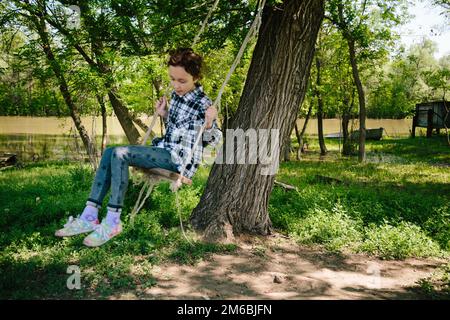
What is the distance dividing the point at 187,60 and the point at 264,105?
2.21m

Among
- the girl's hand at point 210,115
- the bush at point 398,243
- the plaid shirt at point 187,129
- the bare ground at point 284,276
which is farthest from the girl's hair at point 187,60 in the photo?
the bush at point 398,243

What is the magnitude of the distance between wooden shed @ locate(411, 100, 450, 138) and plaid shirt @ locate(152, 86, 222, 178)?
74.6ft

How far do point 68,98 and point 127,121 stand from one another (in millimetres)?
1564

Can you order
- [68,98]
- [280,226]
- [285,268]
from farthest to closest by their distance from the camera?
[68,98] → [280,226] → [285,268]

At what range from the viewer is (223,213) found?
5.81 m

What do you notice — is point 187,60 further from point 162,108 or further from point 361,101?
point 361,101

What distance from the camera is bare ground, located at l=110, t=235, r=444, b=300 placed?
440 cm

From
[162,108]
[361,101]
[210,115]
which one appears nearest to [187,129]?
[210,115]

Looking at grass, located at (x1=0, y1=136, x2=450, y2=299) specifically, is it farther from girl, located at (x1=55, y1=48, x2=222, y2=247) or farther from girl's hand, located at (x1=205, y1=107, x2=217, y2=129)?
girl's hand, located at (x1=205, y1=107, x2=217, y2=129)

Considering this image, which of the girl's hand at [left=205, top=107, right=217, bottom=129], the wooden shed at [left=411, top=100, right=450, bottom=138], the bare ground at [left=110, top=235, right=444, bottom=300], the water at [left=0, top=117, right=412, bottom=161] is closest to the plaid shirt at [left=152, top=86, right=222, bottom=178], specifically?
the girl's hand at [left=205, top=107, right=217, bottom=129]

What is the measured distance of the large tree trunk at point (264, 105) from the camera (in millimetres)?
5453
